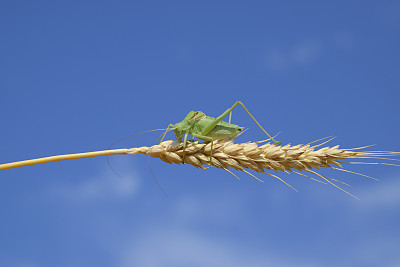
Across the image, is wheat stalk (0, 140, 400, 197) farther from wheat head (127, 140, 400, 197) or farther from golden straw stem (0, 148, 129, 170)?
golden straw stem (0, 148, 129, 170)

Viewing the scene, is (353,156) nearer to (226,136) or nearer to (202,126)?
(226,136)

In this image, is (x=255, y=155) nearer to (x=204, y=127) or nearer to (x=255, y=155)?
(x=255, y=155)

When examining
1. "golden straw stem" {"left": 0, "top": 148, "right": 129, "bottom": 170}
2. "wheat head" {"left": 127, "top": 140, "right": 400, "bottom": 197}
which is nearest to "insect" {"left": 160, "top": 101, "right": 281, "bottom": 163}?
"wheat head" {"left": 127, "top": 140, "right": 400, "bottom": 197}

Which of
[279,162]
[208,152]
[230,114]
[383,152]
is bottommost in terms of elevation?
[383,152]

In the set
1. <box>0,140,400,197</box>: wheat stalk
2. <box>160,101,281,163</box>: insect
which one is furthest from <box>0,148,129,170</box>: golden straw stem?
<box>160,101,281,163</box>: insect

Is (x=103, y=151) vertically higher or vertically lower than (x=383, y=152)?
higher

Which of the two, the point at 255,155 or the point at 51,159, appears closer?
the point at 51,159

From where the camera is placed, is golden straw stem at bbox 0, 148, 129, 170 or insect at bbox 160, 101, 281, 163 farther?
insect at bbox 160, 101, 281, 163

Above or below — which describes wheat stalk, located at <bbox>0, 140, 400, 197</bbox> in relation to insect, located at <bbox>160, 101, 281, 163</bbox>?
below

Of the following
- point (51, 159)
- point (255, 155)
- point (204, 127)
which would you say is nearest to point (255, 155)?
point (255, 155)

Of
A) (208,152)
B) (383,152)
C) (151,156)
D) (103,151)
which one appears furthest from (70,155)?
(383,152)

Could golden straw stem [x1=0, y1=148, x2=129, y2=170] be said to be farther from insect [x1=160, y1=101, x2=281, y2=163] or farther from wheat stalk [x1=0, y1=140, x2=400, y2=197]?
insect [x1=160, y1=101, x2=281, y2=163]
